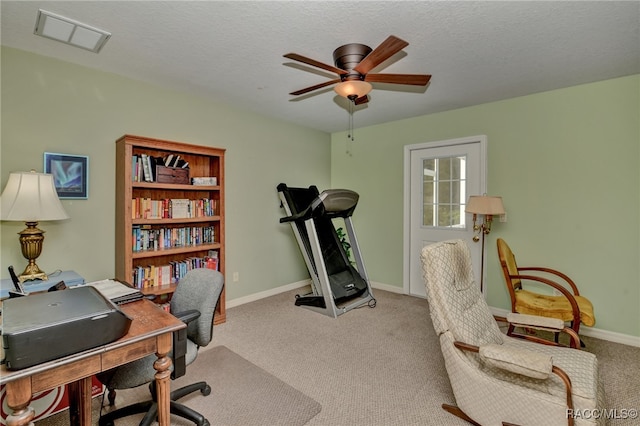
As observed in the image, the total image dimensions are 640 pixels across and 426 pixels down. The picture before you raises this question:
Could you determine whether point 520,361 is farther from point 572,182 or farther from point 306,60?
point 572,182

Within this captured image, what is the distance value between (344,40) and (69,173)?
251 centimetres

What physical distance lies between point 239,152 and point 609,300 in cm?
419

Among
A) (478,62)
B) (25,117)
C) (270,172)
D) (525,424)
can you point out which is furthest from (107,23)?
(525,424)

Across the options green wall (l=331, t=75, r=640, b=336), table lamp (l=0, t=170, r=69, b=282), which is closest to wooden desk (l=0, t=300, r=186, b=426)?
table lamp (l=0, t=170, r=69, b=282)

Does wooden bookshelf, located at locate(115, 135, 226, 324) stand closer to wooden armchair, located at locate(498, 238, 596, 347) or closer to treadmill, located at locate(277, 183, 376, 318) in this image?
treadmill, located at locate(277, 183, 376, 318)

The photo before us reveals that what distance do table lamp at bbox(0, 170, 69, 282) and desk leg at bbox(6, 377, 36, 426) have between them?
1.45 metres

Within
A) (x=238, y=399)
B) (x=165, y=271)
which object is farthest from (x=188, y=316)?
(x=165, y=271)

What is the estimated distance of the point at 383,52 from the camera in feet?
6.11

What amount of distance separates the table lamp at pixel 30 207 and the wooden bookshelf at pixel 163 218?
56 centimetres

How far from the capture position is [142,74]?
2871 millimetres

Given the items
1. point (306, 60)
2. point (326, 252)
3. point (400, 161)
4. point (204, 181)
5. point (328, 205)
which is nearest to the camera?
point (306, 60)

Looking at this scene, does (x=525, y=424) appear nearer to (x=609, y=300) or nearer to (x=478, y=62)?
(x=609, y=300)

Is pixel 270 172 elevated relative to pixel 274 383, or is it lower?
elevated

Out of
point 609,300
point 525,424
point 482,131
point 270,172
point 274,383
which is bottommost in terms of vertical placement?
point 274,383
